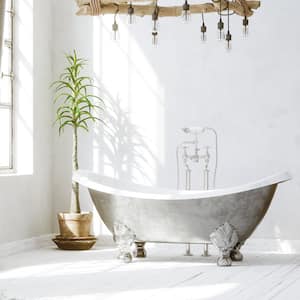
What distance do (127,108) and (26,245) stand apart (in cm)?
165

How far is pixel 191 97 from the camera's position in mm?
7070

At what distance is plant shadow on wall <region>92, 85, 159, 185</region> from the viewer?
7.24m

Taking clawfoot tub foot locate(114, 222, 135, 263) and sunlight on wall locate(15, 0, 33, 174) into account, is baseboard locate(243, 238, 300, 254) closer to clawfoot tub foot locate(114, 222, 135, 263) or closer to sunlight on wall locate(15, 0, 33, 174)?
clawfoot tub foot locate(114, 222, 135, 263)

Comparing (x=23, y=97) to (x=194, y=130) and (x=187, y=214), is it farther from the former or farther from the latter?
(x=187, y=214)

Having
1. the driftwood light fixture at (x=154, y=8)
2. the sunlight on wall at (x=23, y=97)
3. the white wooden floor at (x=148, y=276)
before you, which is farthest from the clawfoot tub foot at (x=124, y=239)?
the driftwood light fixture at (x=154, y=8)

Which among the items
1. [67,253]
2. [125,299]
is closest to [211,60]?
[67,253]

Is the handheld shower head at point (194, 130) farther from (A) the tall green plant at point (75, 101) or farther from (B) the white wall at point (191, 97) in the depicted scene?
(A) the tall green plant at point (75, 101)

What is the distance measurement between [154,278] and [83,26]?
3.27 meters

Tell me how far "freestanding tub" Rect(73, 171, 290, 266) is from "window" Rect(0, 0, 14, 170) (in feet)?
3.84

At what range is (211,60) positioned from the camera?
7023mm

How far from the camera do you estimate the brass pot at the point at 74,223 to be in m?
7.03

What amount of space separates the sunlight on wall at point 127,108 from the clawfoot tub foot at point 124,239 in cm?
121

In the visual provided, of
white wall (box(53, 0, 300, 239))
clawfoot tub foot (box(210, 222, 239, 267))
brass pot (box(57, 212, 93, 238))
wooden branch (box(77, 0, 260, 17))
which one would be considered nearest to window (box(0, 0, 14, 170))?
white wall (box(53, 0, 300, 239))

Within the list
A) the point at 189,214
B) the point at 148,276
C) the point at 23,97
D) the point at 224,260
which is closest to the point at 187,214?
the point at 189,214
